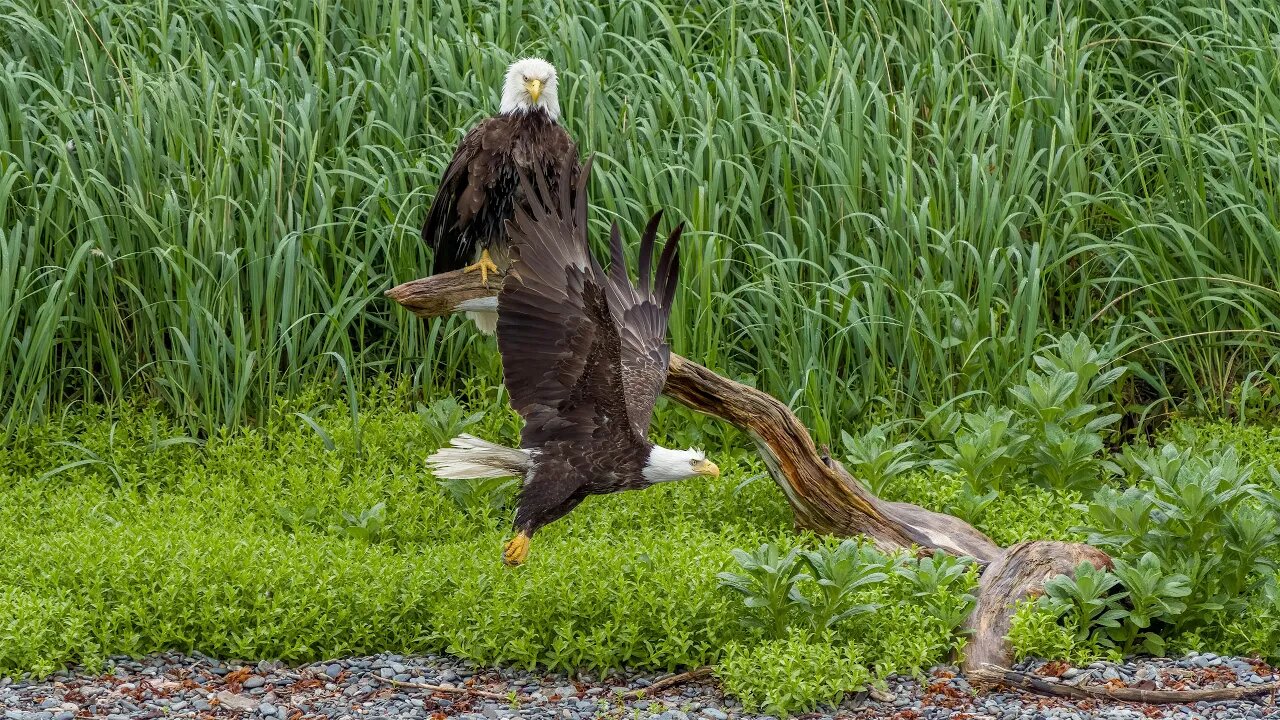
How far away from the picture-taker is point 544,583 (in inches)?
151

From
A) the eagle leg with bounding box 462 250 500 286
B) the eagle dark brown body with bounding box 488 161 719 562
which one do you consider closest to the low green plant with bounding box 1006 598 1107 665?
the eagle dark brown body with bounding box 488 161 719 562

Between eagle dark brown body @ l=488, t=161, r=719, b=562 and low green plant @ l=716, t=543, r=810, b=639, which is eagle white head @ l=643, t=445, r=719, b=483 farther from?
low green plant @ l=716, t=543, r=810, b=639

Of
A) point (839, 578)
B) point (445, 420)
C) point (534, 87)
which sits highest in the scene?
point (534, 87)

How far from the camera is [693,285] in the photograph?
212 inches

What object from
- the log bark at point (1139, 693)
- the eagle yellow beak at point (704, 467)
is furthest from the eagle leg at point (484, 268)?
the log bark at point (1139, 693)

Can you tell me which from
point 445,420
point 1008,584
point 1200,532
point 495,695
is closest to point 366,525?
point 445,420

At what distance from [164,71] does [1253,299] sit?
4640mm

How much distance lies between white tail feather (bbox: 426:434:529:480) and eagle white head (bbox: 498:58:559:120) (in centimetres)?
133

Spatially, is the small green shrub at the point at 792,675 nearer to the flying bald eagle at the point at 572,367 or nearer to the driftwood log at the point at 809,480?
the flying bald eagle at the point at 572,367

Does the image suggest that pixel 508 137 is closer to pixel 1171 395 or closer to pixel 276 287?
pixel 276 287

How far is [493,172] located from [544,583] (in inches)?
61.9

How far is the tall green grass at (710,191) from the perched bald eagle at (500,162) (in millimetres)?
689

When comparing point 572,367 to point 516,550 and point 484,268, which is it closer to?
point 516,550

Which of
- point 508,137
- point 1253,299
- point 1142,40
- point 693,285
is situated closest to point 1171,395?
point 1253,299
